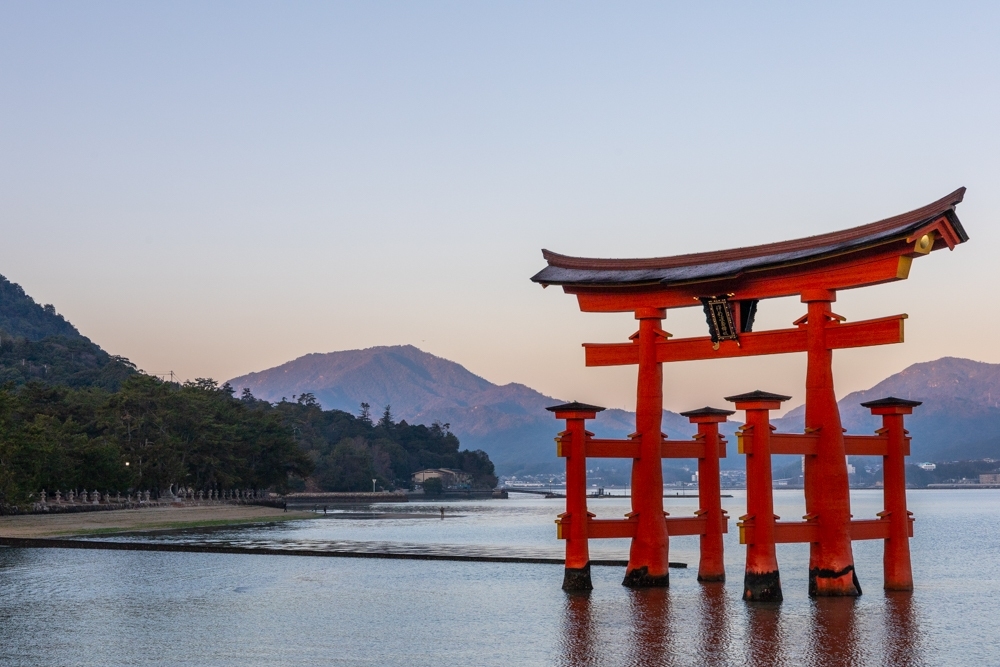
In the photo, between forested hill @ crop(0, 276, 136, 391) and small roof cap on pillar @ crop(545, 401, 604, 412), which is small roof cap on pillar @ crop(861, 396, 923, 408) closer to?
small roof cap on pillar @ crop(545, 401, 604, 412)

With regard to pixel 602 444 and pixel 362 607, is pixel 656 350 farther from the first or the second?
pixel 362 607

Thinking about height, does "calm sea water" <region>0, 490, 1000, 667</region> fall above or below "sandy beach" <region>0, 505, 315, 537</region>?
above

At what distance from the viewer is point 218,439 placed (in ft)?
334

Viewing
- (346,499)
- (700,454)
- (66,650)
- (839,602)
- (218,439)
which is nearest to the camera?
(66,650)

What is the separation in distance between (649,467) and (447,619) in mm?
6068

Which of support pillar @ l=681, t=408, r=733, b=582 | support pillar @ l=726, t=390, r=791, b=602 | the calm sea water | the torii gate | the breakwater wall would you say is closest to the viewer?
the calm sea water

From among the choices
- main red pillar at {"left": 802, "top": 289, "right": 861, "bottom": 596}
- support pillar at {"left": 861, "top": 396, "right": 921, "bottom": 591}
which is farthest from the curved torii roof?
support pillar at {"left": 861, "top": 396, "right": 921, "bottom": 591}

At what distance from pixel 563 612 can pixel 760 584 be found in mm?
4569

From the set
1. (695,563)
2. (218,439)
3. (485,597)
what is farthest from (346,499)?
(485,597)

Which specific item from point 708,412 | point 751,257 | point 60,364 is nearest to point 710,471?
point 708,412

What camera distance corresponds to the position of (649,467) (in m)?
26.6

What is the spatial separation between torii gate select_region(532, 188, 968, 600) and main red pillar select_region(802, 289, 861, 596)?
1.2 inches

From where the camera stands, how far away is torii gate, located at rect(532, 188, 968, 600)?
23812 millimetres

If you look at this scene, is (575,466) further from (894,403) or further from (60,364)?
(60,364)
